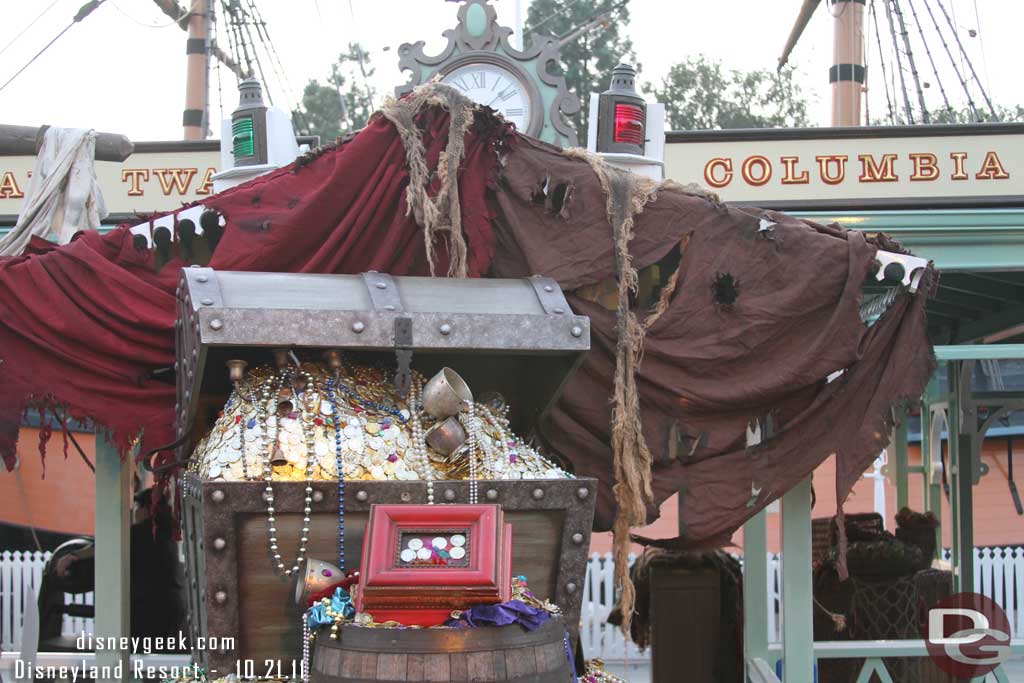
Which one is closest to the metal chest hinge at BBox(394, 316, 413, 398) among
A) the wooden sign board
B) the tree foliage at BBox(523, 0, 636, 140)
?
the wooden sign board

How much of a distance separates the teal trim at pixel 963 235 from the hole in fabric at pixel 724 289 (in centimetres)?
254

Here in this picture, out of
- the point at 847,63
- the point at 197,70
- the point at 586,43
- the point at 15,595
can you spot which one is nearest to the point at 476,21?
the point at 15,595

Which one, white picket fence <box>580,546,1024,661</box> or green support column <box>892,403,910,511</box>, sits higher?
green support column <box>892,403,910,511</box>

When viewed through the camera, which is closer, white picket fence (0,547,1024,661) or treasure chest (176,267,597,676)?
treasure chest (176,267,597,676)

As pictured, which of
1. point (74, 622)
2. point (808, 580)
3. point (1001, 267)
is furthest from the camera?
point (74, 622)

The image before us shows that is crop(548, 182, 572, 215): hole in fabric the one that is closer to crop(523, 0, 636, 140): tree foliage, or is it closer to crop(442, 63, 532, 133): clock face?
crop(442, 63, 532, 133): clock face

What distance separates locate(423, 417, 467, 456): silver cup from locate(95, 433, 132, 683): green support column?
1676 mm

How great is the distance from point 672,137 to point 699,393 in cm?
445

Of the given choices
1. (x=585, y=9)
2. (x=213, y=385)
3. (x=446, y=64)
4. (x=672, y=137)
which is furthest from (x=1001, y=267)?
(x=585, y=9)

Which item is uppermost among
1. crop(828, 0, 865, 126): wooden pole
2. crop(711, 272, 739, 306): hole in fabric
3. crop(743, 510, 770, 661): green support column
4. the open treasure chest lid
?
crop(828, 0, 865, 126): wooden pole

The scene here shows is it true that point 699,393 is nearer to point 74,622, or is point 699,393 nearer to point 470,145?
point 470,145

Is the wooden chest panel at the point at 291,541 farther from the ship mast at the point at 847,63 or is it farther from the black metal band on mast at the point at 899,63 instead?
the black metal band on mast at the point at 899,63

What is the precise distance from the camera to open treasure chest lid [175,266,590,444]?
4.39 meters

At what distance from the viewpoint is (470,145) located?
17.6 feet
